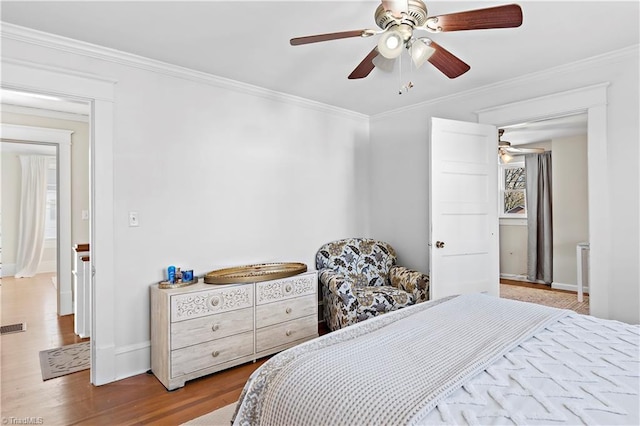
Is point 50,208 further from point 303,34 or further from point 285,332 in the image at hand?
point 303,34

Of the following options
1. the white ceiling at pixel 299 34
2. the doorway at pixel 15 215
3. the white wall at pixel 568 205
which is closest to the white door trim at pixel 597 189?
the white ceiling at pixel 299 34

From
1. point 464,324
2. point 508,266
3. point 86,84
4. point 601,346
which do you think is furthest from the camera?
point 508,266

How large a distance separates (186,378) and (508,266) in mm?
5915

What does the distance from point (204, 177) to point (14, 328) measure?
8.86 ft

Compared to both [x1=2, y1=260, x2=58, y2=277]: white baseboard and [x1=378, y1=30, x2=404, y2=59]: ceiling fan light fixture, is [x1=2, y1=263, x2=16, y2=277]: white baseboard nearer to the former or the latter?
[x1=2, y1=260, x2=58, y2=277]: white baseboard

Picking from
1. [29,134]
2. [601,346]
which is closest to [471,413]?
[601,346]

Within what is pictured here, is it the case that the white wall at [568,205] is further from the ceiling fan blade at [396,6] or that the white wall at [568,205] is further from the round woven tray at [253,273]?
the ceiling fan blade at [396,6]

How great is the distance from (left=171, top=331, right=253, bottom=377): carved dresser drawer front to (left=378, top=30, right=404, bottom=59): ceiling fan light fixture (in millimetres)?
2312

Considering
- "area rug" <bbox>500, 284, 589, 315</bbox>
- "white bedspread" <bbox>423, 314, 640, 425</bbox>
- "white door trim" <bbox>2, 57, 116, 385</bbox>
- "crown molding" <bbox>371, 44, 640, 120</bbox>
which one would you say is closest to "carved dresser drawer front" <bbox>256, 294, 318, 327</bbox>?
"white door trim" <bbox>2, 57, 116, 385</bbox>

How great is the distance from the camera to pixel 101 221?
2.64m

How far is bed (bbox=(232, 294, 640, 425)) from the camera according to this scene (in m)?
1.02

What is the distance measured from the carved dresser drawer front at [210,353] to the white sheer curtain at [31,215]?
5.86 metres

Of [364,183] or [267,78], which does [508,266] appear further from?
[267,78]

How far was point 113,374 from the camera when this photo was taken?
2.65 m
